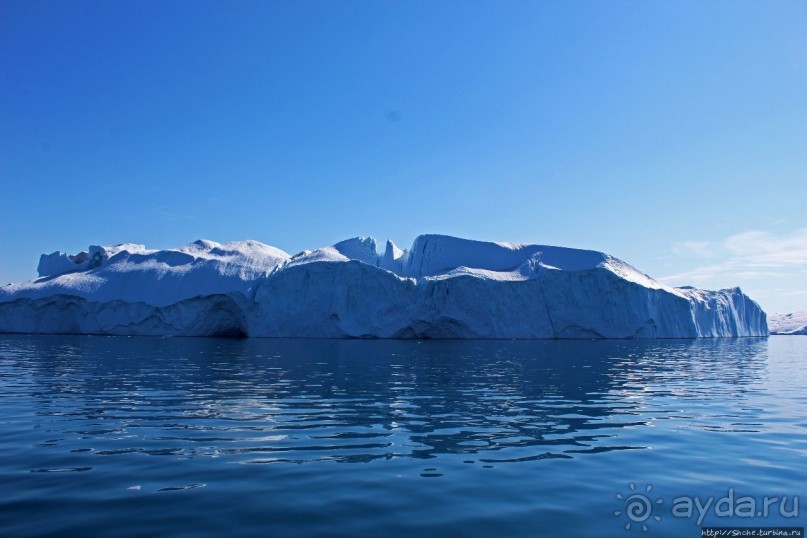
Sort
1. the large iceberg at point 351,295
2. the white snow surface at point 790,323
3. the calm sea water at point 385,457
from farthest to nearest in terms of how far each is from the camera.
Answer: the white snow surface at point 790,323 < the large iceberg at point 351,295 < the calm sea water at point 385,457

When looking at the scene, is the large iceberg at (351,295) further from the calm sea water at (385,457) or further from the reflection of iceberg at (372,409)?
the calm sea water at (385,457)

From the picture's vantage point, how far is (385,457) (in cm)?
644

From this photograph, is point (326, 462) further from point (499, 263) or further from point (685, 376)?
point (499, 263)

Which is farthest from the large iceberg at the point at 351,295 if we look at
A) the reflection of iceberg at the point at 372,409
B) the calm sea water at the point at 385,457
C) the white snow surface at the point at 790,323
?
the white snow surface at the point at 790,323

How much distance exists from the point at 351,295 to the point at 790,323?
99116 millimetres

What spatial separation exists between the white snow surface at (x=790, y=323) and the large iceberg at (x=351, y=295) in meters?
64.3

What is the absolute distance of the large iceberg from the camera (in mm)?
43531

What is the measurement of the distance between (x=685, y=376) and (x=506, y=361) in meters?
6.70

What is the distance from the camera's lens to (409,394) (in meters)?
11.9

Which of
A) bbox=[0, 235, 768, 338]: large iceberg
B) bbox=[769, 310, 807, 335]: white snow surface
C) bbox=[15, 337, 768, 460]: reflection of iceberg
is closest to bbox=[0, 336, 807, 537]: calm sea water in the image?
bbox=[15, 337, 768, 460]: reflection of iceberg

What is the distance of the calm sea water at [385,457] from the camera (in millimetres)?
4414

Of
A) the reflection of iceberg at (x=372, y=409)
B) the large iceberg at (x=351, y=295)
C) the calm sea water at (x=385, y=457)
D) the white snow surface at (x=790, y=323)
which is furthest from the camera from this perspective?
the white snow surface at (x=790, y=323)

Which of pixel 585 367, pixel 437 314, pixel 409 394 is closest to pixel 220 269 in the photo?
pixel 437 314

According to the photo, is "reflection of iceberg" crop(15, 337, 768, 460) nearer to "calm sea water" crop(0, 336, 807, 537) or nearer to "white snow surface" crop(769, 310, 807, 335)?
"calm sea water" crop(0, 336, 807, 537)
